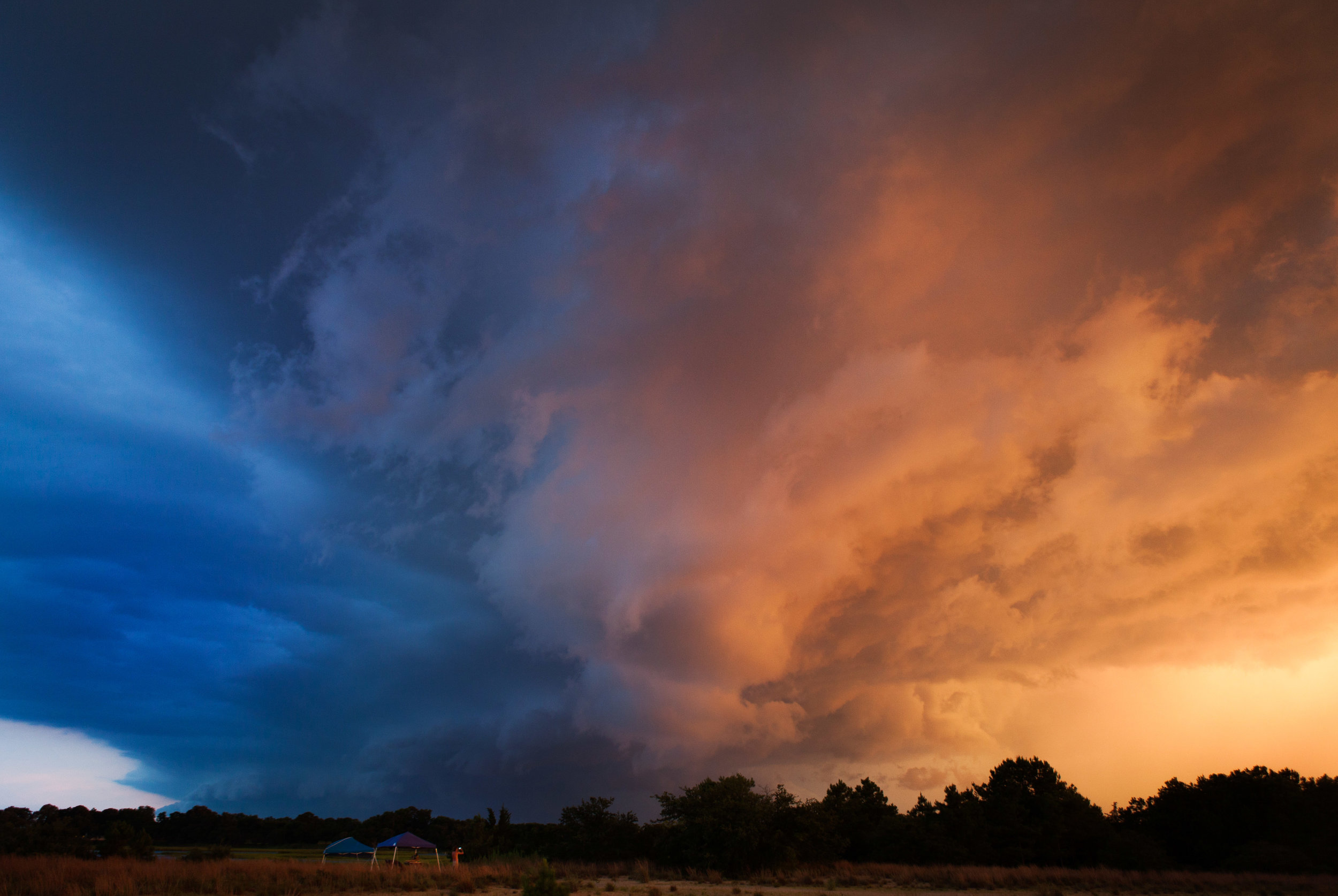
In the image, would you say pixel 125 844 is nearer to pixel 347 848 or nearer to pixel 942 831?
pixel 347 848

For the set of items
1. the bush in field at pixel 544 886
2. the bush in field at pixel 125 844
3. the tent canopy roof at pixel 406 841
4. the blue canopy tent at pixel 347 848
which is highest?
the bush in field at pixel 544 886

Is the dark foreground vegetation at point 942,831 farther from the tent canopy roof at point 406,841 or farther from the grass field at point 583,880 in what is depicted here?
the tent canopy roof at point 406,841

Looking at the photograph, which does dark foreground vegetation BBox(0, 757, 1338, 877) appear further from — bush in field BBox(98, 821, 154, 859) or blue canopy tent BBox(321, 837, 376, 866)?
blue canopy tent BBox(321, 837, 376, 866)

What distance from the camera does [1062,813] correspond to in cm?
6353

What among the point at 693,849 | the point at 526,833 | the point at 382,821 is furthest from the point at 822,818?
the point at 382,821

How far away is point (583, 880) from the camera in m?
43.9

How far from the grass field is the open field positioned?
76mm

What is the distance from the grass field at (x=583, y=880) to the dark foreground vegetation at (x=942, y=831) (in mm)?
2944

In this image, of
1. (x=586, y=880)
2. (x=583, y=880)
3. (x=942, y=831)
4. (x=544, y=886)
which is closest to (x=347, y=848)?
(x=586, y=880)

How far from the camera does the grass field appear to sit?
25500mm

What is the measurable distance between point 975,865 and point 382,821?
111446 millimetres

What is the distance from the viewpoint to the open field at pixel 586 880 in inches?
1004

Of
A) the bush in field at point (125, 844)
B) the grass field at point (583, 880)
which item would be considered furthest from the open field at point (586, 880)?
the bush in field at point (125, 844)

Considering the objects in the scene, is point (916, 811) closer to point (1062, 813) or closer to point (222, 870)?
point (1062, 813)
